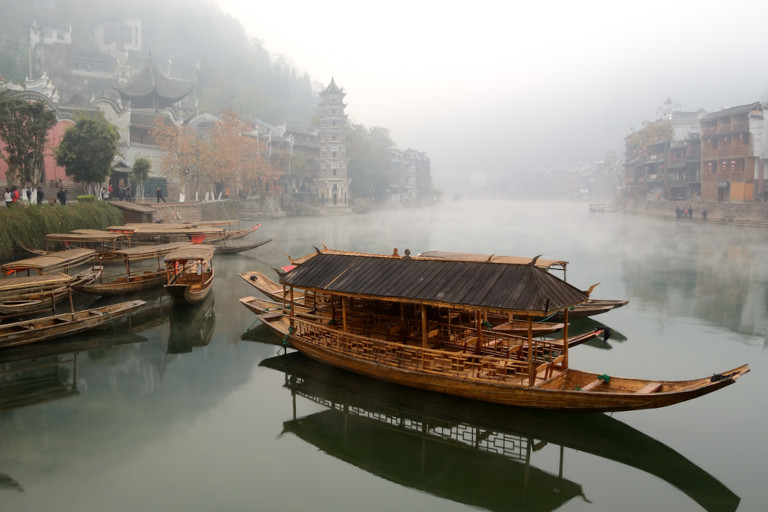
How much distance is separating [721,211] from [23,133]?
42.2 meters

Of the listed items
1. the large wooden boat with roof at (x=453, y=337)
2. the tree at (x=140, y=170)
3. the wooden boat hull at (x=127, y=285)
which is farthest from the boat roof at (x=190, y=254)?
the tree at (x=140, y=170)

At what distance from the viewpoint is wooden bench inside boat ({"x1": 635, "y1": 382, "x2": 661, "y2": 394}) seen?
839 cm

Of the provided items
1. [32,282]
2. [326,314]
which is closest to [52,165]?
[32,282]

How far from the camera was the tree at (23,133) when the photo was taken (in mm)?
23609

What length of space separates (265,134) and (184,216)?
19034mm

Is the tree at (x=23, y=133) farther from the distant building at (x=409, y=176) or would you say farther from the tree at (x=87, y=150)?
the distant building at (x=409, y=176)

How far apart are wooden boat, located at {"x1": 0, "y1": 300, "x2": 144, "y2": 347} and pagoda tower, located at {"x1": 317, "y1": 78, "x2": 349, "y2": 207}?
145 feet

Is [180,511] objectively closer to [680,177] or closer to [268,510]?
[268,510]

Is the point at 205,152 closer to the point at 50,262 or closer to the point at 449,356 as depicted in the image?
the point at 50,262

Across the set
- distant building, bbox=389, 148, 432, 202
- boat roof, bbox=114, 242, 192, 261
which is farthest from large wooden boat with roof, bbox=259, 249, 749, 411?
distant building, bbox=389, 148, 432, 202

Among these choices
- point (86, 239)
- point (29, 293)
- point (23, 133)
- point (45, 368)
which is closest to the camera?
point (45, 368)

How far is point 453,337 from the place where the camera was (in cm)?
1116

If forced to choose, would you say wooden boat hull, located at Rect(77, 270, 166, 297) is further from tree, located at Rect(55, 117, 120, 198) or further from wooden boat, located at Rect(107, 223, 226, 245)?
tree, located at Rect(55, 117, 120, 198)

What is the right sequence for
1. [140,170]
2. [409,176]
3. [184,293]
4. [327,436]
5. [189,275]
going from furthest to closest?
[409,176] → [140,170] → [189,275] → [184,293] → [327,436]
